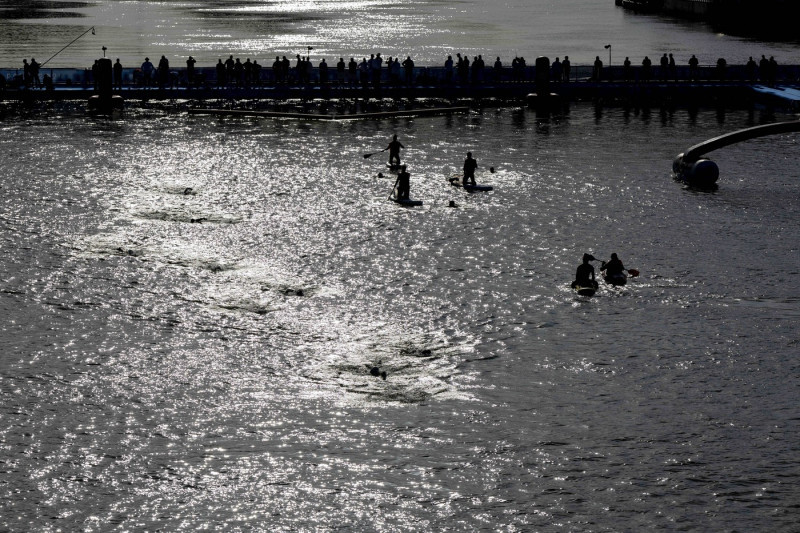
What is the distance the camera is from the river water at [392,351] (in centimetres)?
2173

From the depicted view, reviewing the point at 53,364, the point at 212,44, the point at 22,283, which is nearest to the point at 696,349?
the point at 53,364

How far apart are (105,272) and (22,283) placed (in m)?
2.45

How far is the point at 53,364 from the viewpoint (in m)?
27.9

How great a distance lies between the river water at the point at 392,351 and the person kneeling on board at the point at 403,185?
2.98 feet

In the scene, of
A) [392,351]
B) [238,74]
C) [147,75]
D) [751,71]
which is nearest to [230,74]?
[238,74]

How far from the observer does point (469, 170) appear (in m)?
46.5

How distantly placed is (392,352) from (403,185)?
16481mm

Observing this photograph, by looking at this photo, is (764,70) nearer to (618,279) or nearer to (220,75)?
(220,75)

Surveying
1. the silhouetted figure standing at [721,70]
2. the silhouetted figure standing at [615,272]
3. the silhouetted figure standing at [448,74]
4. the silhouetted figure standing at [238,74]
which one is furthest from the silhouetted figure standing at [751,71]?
the silhouetted figure standing at [615,272]

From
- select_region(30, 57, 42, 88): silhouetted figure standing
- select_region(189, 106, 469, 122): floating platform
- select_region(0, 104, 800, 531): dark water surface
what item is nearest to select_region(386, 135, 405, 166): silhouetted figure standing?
select_region(0, 104, 800, 531): dark water surface

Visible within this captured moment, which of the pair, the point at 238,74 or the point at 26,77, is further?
the point at 238,74

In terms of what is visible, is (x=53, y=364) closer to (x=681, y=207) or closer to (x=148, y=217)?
(x=148, y=217)

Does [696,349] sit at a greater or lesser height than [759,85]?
lesser

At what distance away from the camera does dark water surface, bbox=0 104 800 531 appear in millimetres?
21734
